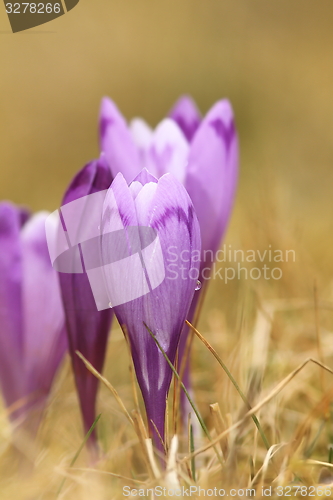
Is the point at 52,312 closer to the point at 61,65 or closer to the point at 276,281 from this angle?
the point at 276,281

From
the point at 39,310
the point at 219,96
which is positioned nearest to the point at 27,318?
the point at 39,310

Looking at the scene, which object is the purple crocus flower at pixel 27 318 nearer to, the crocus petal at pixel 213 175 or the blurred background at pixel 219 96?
the crocus petal at pixel 213 175

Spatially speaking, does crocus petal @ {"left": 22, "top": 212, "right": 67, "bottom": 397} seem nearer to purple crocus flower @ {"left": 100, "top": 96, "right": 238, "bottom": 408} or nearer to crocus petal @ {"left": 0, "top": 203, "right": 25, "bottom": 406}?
crocus petal @ {"left": 0, "top": 203, "right": 25, "bottom": 406}

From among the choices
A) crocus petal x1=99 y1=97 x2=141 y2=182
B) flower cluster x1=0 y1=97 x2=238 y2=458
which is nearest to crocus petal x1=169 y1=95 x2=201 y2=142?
flower cluster x1=0 y1=97 x2=238 y2=458

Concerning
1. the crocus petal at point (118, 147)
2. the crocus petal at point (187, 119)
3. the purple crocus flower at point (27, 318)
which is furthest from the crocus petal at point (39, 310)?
the crocus petal at point (187, 119)

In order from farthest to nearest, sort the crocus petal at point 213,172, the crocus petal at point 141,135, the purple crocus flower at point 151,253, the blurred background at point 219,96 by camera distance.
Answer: the blurred background at point 219,96 → the crocus petal at point 141,135 → the crocus petal at point 213,172 → the purple crocus flower at point 151,253

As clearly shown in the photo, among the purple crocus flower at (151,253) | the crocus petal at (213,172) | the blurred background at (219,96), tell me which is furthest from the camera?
the blurred background at (219,96)

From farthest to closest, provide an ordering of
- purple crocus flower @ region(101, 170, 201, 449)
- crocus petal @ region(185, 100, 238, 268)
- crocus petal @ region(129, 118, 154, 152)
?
crocus petal @ region(129, 118, 154, 152)
crocus petal @ region(185, 100, 238, 268)
purple crocus flower @ region(101, 170, 201, 449)

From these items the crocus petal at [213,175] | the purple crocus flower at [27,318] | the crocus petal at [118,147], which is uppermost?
the crocus petal at [118,147]
